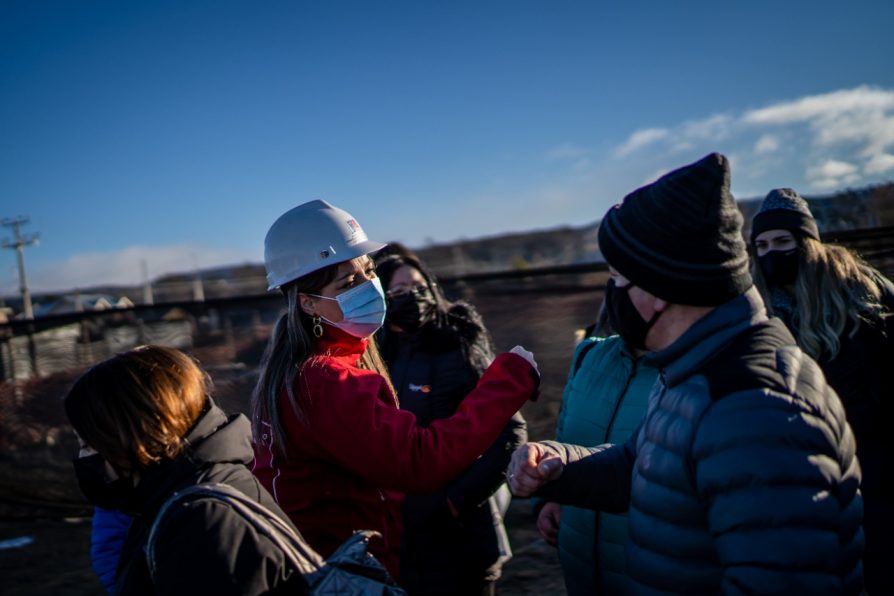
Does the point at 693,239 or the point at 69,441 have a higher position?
the point at 693,239

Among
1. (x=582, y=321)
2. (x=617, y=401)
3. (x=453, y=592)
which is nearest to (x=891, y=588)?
(x=617, y=401)

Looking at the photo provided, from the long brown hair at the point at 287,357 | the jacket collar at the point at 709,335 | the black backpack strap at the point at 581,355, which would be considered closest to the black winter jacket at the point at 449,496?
the black backpack strap at the point at 581,355

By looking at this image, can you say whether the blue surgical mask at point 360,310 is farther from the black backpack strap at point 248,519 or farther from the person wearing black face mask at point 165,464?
the black backpack strap at point 248,519

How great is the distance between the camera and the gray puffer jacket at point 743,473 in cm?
114

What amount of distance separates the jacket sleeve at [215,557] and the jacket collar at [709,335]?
92 cm

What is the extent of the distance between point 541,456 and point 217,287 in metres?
47.6

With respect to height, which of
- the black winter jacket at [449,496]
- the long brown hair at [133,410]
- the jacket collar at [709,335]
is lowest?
the black winter jacket at [449,496]

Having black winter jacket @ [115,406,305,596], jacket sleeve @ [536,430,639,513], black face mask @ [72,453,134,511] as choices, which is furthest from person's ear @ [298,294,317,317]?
jacket sleeve @ [536,430,639,513]

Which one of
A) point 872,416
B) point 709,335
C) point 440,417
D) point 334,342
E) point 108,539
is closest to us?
point 709,335

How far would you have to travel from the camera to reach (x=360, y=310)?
2145mm

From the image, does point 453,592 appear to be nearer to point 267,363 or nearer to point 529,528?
point 267,363

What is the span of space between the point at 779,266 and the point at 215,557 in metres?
2.82

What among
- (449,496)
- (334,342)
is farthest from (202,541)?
(449,496)

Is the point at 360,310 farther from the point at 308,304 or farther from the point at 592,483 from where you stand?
the point at 592,483
